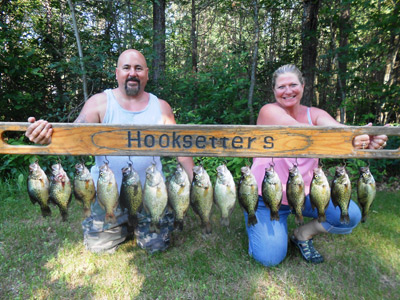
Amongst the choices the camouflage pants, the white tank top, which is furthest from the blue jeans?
the white tank top

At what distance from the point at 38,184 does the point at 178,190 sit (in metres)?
1.07

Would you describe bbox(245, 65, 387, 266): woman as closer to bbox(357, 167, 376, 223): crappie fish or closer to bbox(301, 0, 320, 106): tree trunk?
bbox(357, 167, 376, 223): crappie fish

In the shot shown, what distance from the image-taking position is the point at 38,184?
6.61 ft

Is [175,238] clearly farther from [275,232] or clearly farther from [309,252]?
[309,252]

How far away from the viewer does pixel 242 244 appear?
325 cm

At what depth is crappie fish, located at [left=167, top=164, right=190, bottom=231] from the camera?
2.01 meters

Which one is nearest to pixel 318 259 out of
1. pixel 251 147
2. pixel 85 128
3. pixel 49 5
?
pixel 251 147

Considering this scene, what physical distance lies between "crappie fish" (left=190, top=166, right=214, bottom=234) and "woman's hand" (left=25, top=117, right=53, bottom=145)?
3.73 feet

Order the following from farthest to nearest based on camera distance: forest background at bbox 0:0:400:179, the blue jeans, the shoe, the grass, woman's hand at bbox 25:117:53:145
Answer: forest background at bbox 0:0:400:179, the shoe, the blue jeans, the grass, woman's hand at bbox 25:117:53:145

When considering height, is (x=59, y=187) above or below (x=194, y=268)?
above

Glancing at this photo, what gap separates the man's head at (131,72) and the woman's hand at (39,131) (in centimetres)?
103

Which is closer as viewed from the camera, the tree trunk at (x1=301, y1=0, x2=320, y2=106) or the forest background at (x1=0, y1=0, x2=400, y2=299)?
the forest background at (x1=0, y1=0, x2=400, y2=299)

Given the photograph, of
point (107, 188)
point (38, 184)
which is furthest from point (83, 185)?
point (38, 184)

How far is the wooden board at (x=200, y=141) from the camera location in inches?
78.3
